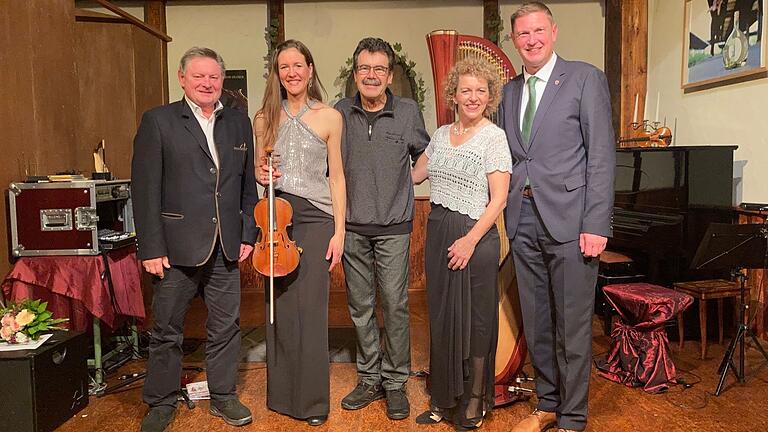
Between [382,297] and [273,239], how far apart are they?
2.15 feet

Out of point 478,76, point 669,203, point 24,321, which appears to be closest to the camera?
point 478,76

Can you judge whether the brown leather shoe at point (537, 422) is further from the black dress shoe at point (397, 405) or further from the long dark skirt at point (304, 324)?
the long dark skirt at point (304, 324)

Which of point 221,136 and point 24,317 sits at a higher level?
point 221,136

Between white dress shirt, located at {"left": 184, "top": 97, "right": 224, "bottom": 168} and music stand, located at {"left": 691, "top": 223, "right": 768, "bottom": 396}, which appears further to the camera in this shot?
music stand, located at {"left": 691, "top": 223, "right": 768, "bottom": 396}

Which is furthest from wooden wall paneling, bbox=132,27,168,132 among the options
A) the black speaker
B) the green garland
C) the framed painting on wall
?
the framed painting on wall

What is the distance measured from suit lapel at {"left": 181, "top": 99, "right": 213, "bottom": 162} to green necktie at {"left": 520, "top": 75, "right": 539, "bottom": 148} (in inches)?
53.5

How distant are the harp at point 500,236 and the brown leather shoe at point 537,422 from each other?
0.84 feet

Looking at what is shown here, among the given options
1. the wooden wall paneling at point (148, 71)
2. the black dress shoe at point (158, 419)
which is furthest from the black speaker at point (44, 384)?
the wooden wall paneling at point (148, 71)

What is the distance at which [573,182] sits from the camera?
2594 mm

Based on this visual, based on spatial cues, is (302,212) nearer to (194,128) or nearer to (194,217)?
(194,217)

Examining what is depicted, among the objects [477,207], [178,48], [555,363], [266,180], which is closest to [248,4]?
[178,48]

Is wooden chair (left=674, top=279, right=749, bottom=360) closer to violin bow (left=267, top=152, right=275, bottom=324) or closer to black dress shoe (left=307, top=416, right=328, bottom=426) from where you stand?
black dress shoe (left=307, top=416, right=328, bottom=426)

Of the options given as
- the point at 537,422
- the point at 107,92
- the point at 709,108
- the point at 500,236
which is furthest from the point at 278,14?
the point at 537,422

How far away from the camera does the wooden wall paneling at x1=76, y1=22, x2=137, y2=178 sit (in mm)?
4434
